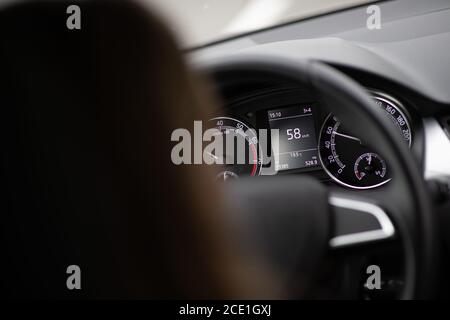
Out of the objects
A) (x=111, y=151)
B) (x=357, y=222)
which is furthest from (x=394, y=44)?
(x=111, y=151)

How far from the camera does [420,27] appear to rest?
5.19 ft

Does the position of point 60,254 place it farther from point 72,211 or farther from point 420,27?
point 420,27

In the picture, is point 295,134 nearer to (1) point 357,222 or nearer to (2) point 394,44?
(2) point 394,44

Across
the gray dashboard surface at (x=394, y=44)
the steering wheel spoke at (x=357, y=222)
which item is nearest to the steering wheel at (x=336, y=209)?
the steering wheel spoke at (x=357, y=222)

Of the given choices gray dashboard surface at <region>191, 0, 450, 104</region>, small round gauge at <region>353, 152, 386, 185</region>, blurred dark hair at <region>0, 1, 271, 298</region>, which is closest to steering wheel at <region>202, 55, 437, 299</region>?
blurred dark hair at <region>0, 1, 271, 298</region>

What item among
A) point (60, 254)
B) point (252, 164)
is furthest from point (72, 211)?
point (252, 164)

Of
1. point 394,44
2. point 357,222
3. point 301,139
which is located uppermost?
point 394,44

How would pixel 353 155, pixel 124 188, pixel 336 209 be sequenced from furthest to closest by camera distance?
pixel 353 155, pixel 336 209, pixel 124 188

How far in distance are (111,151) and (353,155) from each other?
117cm

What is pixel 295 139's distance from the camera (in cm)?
176

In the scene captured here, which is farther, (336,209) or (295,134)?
(295,134)

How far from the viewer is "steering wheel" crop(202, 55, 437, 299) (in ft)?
2.70
